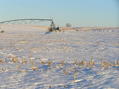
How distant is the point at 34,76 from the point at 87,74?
136 centimetres

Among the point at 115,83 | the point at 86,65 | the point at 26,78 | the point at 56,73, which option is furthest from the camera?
the point at 86,65

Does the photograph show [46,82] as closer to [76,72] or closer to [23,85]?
[23,85]

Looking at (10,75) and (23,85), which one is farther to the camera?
(10,75)

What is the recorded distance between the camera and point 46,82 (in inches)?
278

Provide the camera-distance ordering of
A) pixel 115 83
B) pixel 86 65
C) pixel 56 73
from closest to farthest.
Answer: pixel 115 83, pixel 56 73, pixel 86 65

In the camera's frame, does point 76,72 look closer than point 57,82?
No

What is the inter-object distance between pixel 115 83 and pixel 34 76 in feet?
7.89

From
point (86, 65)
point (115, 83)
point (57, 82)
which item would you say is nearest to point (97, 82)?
point (115, 83)

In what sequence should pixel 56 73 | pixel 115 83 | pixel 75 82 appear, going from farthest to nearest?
1. pixel 56 73
2. pixel 75 82
3. pixel 115 83

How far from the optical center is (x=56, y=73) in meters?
8.09

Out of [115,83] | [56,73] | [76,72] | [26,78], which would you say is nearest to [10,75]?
[26,78]

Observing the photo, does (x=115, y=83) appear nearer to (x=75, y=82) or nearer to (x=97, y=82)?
(x=97, y=82)

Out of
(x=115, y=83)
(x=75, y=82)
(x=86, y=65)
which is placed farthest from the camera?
(x=86, y=65)

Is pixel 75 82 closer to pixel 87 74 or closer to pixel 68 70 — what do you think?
pixel 87 74
